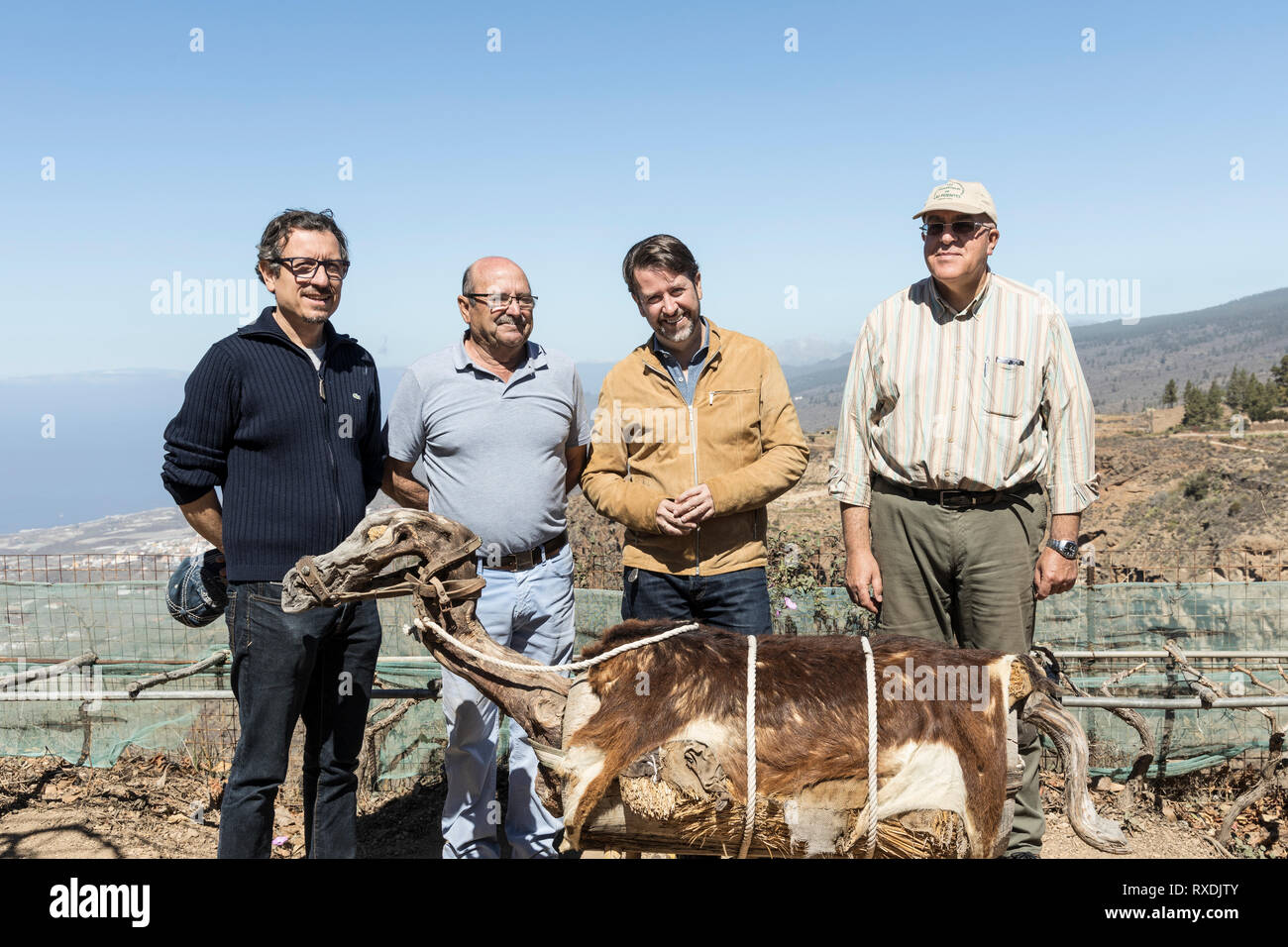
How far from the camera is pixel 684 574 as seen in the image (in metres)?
3.94

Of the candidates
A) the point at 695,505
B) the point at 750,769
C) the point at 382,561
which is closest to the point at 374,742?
the point at 382,561

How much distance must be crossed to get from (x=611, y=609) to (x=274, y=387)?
132 inches

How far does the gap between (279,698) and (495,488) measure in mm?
1181

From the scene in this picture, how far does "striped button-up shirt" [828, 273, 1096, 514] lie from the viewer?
143 inches

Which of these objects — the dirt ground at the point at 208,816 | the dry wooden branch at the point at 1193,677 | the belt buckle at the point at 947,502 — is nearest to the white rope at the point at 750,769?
the belt buckle at the point at 947,502

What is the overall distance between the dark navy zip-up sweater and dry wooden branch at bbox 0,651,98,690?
110 inches

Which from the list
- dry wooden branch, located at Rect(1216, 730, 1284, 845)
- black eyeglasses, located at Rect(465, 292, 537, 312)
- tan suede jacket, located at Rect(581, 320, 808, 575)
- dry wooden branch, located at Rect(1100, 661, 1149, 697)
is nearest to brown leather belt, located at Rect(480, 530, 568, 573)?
tan suede jacket, located at Rect(581, 320, 808, 575)

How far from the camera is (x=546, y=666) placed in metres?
3.07

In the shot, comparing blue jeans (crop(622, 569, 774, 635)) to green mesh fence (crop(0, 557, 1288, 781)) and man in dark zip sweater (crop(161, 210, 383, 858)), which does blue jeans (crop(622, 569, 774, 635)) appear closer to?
man in dark zip sweater (crop(161, 210, 383, 858))

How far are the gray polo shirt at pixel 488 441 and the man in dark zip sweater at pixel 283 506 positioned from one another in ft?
0.92

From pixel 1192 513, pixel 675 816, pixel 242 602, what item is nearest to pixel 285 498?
pixel 242 602

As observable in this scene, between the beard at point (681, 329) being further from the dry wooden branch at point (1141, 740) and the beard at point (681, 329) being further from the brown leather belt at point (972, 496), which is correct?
the dry wooden branch at point (1141, 740)

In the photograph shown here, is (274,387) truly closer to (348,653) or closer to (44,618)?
(348,653)

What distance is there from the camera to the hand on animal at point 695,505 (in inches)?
147
